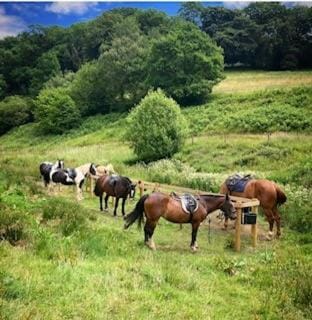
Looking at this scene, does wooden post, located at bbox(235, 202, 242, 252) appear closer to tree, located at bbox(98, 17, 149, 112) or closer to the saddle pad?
the saddle pad

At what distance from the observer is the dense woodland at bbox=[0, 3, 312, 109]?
1854 inches

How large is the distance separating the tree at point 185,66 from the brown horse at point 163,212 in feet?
113

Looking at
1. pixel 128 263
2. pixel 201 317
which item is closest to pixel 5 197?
pixel 128 263

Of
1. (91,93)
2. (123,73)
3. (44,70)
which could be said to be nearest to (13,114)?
(91,93)

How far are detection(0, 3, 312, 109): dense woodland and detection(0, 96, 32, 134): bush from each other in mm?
5927

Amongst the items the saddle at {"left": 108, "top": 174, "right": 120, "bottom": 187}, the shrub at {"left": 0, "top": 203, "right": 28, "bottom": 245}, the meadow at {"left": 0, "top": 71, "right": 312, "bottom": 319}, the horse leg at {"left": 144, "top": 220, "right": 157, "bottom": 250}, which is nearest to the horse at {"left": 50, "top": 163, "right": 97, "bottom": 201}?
the meadow at {"left": 0, "top": 71, "right": 312, "bottom": 319}

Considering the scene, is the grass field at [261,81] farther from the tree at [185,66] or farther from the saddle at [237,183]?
the saddle at [237,183]

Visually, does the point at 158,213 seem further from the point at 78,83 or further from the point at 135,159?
the point at 78,83

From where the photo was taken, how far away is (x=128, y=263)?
7824mm

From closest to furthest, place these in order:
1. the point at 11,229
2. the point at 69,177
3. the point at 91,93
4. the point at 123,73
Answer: the point at 11,229 → the point at 69,177 → the point at 123,73 → the point at 91,93

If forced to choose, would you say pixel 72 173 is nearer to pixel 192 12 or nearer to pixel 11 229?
pixel 11 229

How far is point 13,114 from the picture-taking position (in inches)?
2024

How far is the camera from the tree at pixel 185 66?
46000mm

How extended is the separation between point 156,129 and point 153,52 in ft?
72.7
